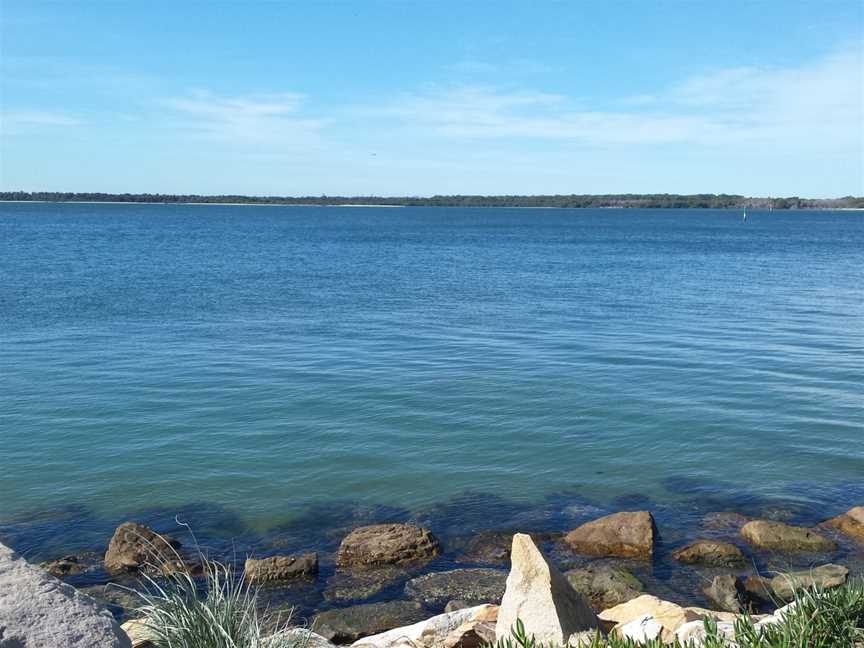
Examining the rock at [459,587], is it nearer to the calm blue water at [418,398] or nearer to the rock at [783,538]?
the calm blue water at [418,398]

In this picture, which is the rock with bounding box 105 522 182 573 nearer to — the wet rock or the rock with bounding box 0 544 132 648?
the wet rock

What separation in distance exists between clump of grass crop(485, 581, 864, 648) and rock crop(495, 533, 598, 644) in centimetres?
59

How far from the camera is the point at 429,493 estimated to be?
14891mm

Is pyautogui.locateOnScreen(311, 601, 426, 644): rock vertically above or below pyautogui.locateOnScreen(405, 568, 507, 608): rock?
above

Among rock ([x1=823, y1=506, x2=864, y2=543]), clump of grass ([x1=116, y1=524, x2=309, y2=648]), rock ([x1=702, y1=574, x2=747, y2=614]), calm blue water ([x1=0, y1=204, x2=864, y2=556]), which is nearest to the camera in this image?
clump of grass ([x1=116, y1=524, x2=309, y2=648])

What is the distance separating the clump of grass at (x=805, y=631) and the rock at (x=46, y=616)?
291cm

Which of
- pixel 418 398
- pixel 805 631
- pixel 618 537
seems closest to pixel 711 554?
pixel 618 537

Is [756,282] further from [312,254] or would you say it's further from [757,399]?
[312,254]

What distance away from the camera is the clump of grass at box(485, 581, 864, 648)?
19.0ft

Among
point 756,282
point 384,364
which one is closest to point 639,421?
point 384,364

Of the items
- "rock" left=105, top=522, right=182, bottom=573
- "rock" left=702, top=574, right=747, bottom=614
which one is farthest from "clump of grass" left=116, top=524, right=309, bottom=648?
"rock" left=702, top=574, right=747, bottom=614

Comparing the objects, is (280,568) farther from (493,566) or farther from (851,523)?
(851,523)

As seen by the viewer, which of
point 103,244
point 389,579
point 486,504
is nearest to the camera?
point 389,579

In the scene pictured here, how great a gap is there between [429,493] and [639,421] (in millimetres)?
6187
